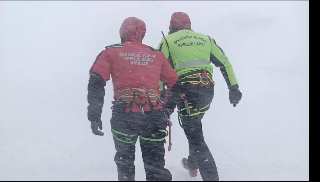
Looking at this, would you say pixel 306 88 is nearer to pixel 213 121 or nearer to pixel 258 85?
pixel 258 85

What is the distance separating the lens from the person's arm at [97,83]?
4.11 m

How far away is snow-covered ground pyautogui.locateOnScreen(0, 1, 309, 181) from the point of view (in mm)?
5898

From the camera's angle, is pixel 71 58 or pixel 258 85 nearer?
pixel 258 85

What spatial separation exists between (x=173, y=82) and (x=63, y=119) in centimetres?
425

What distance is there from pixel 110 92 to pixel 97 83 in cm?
645

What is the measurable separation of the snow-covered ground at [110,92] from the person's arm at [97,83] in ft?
4.09

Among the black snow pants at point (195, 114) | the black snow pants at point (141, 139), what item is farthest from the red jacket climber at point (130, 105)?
the black snow pants at point (195, 114)

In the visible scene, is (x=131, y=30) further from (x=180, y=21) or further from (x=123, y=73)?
(x=180, y=21)

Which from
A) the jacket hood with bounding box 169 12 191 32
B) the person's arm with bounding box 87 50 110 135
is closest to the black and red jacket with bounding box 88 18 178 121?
the person's arm with bounding box 87 50 110 135

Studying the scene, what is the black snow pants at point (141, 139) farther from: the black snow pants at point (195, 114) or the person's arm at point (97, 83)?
the black snow pants at point (195, 114)

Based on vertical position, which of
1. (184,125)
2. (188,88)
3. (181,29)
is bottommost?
(184,125)

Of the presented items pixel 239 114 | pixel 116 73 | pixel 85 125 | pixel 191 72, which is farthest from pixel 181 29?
pixel 239 114

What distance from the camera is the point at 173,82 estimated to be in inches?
180

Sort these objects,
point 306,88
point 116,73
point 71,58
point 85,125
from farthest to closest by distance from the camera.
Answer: point 71,58
point 306,88
point 85,125
point 116,73
